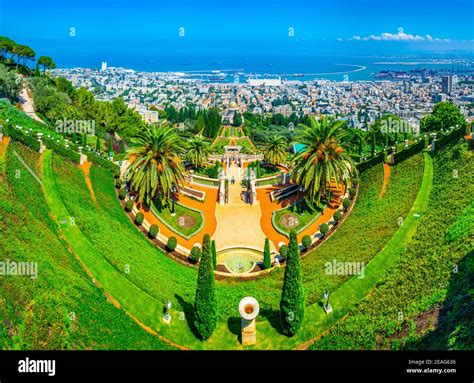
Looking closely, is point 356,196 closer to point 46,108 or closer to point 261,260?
point 261,260

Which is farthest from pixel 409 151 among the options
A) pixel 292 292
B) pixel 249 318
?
pixel 249 318

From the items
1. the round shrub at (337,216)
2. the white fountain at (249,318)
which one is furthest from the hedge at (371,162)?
the white fountain at (249,318)

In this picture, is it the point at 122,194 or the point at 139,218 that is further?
the point at 122,194

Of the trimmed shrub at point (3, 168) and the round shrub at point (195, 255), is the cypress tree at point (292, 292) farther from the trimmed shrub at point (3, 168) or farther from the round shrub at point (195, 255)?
the trimmed shrub at point (3, 168)

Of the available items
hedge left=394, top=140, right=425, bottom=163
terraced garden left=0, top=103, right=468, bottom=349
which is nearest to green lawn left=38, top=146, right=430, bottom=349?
terraced garden left=0, top=103, right=468, bottom=349

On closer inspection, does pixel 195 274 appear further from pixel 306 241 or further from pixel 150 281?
pixel 306 241

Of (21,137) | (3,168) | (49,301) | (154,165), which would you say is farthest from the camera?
(154,165)

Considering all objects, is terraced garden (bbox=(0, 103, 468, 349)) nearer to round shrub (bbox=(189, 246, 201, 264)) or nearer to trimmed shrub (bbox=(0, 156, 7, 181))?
trimmed shrub (bbox=(0, 156, 7, 181))
